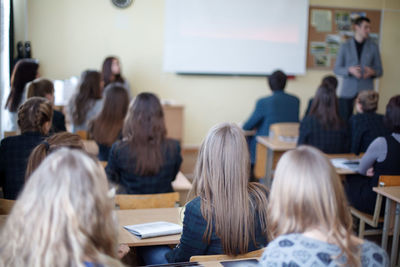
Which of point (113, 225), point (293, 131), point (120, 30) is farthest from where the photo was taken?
point (120, 30)

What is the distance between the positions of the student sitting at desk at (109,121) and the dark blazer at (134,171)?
2.69ft

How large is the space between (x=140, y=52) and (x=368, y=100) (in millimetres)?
3670

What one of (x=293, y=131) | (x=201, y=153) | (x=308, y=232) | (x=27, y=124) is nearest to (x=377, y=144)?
(x=293, y=131)

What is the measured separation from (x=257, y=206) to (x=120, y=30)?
5.21 m

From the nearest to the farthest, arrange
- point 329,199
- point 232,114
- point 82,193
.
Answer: point 82,193 → point 329,199 → point 232,114

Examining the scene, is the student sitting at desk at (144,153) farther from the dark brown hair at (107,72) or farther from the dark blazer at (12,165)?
the dark brown hair at (107,72)

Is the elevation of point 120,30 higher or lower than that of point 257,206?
higher

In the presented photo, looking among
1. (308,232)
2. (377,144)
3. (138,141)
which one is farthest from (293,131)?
(308,232)

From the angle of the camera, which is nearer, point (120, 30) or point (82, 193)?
point (82, 193)

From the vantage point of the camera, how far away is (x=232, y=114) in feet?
24.6

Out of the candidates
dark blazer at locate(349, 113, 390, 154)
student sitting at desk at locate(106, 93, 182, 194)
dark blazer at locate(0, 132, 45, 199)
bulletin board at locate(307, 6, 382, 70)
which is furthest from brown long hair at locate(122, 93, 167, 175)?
bulletin board at locate(307, 6, 382, 70)

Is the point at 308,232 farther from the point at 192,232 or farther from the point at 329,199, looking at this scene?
the point at 192,232

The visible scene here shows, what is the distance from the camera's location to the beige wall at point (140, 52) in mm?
6520

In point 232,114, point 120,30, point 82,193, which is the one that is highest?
point 120,30
